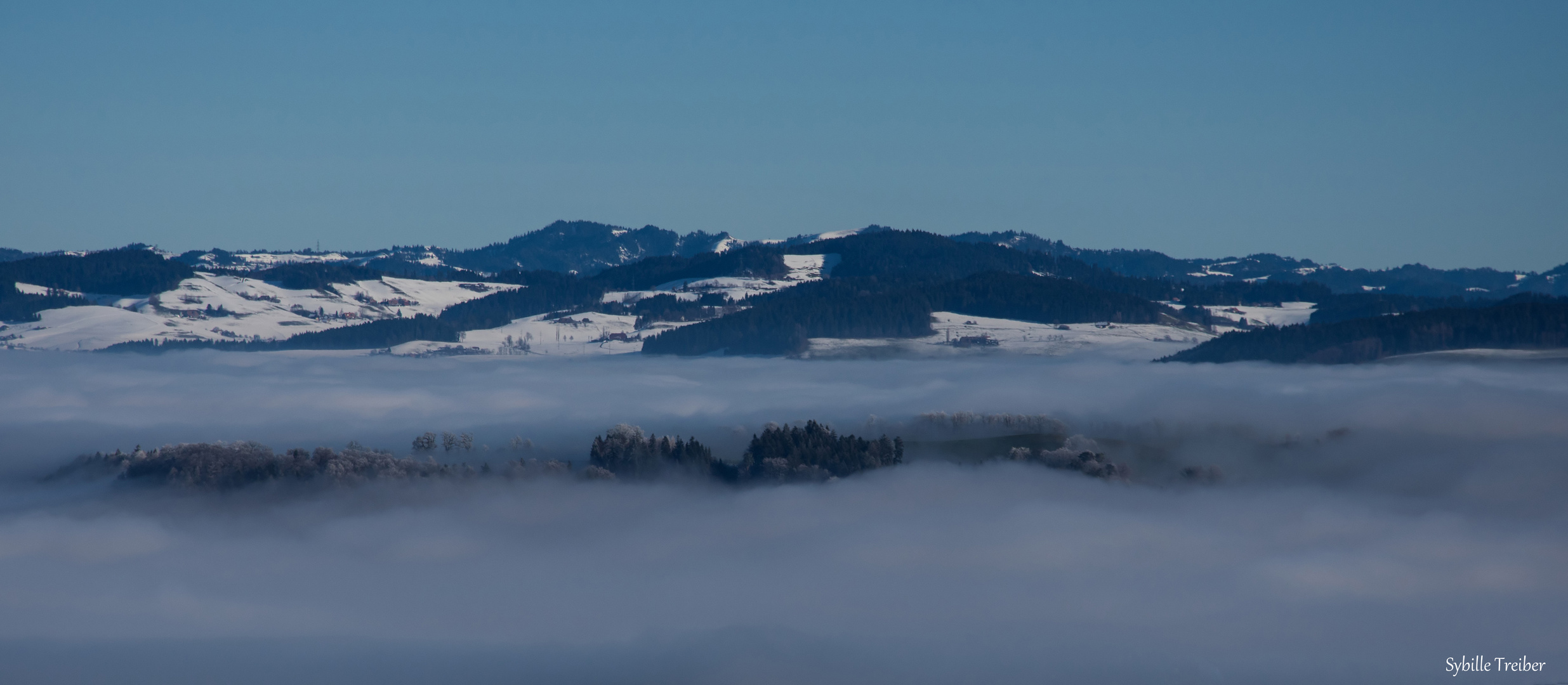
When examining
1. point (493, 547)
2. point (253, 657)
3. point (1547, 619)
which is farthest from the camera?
point (493, 547)

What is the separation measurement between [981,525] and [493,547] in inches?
2632

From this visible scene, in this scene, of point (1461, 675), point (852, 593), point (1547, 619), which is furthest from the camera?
point (852, 593)

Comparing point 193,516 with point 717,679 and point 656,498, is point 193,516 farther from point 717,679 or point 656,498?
point 717,679

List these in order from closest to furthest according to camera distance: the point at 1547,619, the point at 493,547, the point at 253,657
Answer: the point at 1547,619, the point at 253,657, the point at 493,547

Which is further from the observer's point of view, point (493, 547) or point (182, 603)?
point (493, 547)

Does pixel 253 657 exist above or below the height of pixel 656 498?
below

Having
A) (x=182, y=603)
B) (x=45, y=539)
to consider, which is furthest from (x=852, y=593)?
(x=45, y=539)

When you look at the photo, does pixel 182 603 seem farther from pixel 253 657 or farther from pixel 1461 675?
pixel 1461 675

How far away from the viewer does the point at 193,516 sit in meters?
190

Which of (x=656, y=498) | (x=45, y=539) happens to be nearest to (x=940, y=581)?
(x=656, y=498)

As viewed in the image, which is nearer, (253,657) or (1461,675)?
(1461,675)

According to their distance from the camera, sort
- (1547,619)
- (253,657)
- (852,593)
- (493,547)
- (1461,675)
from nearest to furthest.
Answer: (1461,675)
(1547,619)
(253,657)
(852,593)
(493,547)

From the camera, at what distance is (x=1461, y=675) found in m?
132

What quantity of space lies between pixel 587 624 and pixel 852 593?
108 feet
